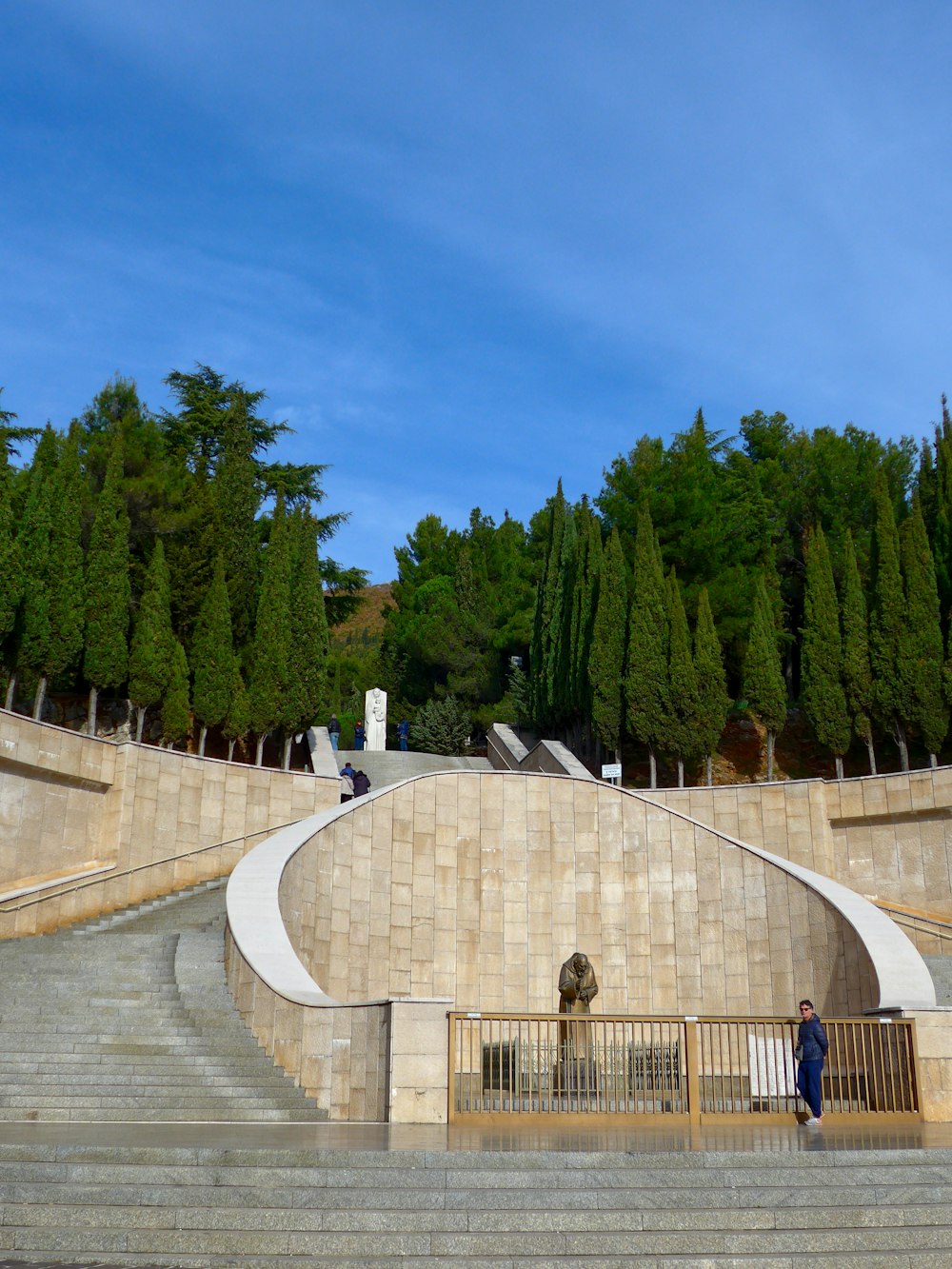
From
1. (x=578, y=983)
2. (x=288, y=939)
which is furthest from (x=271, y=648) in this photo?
(x=578, y=983)

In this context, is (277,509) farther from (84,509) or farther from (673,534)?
(673,534)

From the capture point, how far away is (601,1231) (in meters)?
6.39

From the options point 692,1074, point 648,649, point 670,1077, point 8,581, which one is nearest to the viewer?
point 692,1074

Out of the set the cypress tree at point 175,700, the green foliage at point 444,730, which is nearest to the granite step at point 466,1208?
the cypress tree at point 175,700

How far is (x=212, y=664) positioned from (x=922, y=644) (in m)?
14.4

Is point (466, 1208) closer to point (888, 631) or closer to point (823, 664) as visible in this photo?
point (823, 664)

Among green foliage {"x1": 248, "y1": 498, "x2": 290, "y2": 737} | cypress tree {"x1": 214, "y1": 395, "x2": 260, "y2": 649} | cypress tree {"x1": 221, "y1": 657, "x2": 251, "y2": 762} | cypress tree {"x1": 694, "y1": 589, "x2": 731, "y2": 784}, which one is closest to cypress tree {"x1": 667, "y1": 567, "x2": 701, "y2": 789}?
cypress tree {"x1": 694, "y1": 589, "x2": 731, "y2": 784}

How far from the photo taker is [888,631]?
25203 mm

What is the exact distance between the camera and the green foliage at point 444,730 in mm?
37094

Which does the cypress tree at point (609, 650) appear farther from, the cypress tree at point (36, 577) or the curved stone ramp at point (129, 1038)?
the curved stone ramp at point (129, 1038)

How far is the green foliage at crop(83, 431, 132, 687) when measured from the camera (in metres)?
23.4

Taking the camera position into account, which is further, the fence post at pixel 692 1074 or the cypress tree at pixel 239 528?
the cypress tree at pixel 239 528

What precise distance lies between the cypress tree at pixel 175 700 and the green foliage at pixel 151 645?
0.37ft

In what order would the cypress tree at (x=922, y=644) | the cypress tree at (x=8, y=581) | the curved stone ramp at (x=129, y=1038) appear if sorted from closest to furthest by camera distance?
1. the curved stone ramp at (x=129, y=1038)
2. the cypress tree at (x=8, y=581)
3. the cypress tree at (x=922, y=644)
